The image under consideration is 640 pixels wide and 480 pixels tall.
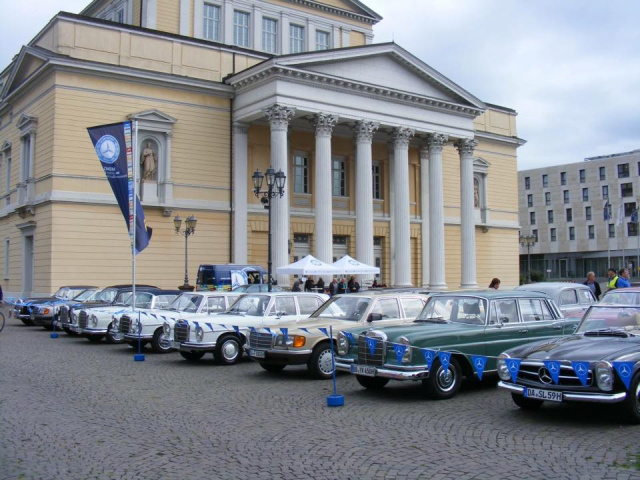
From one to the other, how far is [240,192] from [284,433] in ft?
89.0

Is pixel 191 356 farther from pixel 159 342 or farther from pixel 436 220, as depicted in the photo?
pixel 436 220

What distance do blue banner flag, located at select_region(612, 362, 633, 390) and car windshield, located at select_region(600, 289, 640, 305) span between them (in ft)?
21.3

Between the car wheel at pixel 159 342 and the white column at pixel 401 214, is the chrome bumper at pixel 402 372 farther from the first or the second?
the white column at pixel 401 214

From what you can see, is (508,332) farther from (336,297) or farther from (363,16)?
(363,16)

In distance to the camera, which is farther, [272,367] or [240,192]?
[240,192]

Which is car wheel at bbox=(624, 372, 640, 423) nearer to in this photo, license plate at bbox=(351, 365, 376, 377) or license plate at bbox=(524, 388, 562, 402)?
license plate at bbox=(524, 388, 562, 402)

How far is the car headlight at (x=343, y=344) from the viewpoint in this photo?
441 inches

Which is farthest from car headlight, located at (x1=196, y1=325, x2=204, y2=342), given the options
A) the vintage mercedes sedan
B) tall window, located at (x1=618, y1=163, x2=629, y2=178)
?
tall window, located at (x1=618, y1=163, x2=629, y2=178)

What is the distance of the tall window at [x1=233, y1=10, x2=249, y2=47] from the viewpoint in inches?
1581

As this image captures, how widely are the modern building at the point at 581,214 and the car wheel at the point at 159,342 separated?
68.2 metres

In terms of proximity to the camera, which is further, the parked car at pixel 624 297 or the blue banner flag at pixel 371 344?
the parked car at pixel 624 297

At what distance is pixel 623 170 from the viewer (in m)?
79.6

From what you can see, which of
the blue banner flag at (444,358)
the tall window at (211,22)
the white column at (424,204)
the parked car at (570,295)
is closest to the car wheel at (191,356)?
the blue banner flag at (444,358)

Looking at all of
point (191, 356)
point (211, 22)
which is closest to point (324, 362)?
point (191, 356)
